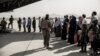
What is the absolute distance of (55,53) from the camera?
1222 cm

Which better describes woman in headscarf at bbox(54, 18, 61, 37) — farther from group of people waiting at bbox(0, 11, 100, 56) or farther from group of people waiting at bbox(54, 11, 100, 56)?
group of people waiting at bbox(0, 11, 100, 56)

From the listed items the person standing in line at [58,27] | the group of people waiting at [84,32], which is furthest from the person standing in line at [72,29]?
the person standing in line at [58,27]

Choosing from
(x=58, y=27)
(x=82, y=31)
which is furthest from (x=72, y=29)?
(x=58, y=27)

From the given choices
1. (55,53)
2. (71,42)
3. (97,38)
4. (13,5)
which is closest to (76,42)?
(71,42)

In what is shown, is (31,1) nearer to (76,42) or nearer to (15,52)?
(76,42)

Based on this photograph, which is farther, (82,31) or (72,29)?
(72,29)

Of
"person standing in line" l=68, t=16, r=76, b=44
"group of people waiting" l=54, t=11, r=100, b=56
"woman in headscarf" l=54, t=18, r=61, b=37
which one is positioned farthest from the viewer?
"woman in headscarf" l=54, t=18, r=61, b=37

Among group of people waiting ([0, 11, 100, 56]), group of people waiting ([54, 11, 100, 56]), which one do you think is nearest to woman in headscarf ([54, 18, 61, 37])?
group of people waiting ([54, 11, 100, 56])

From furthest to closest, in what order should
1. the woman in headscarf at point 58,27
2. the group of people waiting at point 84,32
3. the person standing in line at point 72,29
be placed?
the woman in headscarf at point 58,27 → the person standing in line at point 72,29 → the group of people waiting at point 84,32

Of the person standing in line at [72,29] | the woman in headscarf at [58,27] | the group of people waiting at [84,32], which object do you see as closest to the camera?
the group of people waiting at [84,32]

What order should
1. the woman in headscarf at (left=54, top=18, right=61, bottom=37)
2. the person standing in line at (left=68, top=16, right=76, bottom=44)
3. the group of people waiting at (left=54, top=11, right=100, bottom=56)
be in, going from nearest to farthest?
the group of people waiting at (left=54, top=11, right=100, bottom=56) → the person standing in line at (left=68, top=16, right=76, bottom=44) → the woman in headscarf at (left=54, top=18, right=61, bottom=37)

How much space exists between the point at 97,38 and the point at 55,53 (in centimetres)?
227

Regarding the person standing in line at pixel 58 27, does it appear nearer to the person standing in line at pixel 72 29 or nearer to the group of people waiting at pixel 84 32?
the group of people waiting at pixel 84 32

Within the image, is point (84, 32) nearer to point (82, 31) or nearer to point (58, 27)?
point (82, 31)
